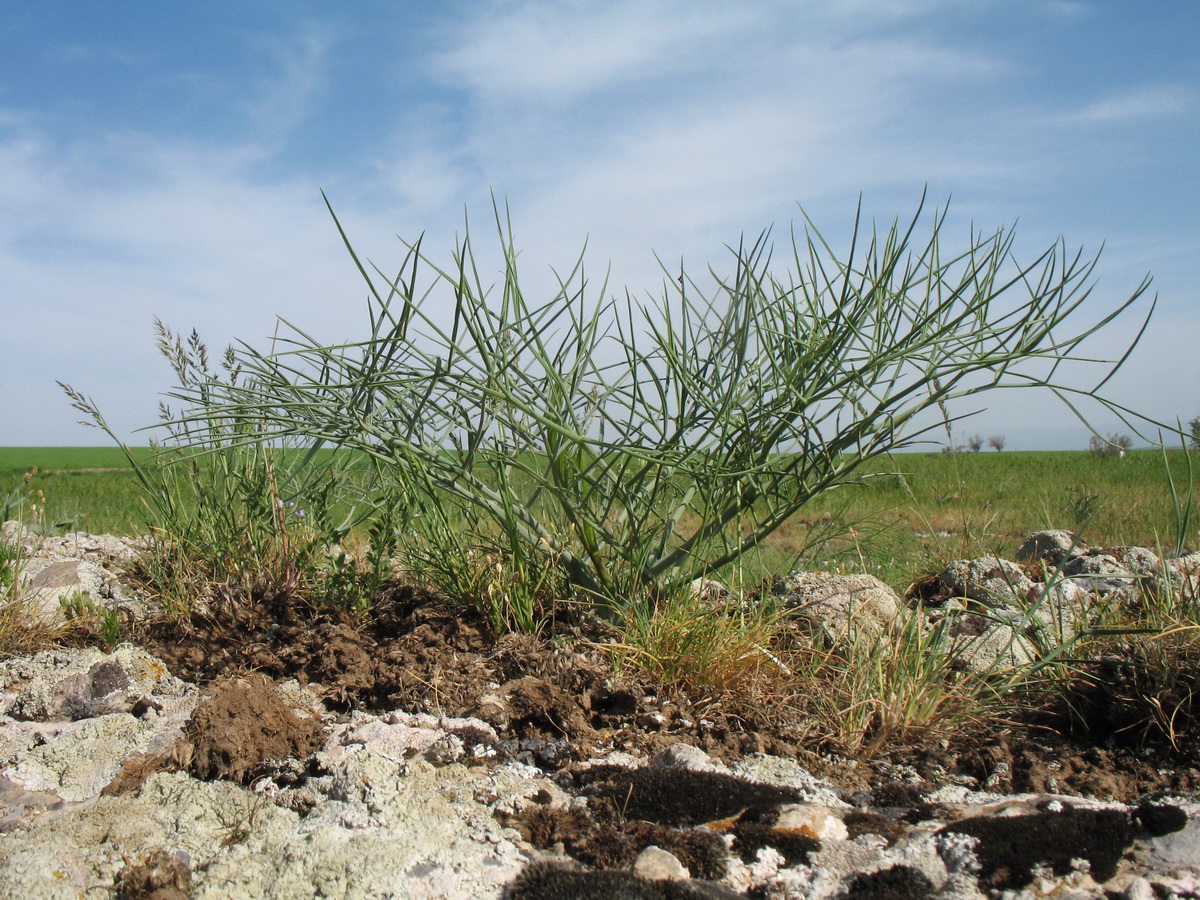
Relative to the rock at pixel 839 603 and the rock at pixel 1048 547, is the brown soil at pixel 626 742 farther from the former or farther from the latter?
the rock at pixel 1048 547

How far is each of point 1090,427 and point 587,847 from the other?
1687 millimetres

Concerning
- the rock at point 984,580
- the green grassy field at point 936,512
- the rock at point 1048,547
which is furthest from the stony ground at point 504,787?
the rock at point 1048,547

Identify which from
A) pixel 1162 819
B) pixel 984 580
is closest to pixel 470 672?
pixel 1162 819

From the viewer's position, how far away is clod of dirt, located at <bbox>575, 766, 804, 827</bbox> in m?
1.64

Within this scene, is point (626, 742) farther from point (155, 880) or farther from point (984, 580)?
point (984, 580)

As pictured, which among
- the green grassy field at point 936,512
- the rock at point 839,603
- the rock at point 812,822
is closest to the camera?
the rock at point 812,822

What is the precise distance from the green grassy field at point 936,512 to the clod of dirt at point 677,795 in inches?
38.0

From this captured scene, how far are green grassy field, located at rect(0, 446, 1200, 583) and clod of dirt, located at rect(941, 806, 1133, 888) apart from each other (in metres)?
1.00

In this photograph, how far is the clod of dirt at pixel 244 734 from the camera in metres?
1.85

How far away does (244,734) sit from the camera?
6.24 ft

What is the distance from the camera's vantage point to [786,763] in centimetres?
196

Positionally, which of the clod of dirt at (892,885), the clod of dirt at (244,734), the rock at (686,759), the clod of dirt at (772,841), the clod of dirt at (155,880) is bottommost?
the clod of dirt at (892,885)

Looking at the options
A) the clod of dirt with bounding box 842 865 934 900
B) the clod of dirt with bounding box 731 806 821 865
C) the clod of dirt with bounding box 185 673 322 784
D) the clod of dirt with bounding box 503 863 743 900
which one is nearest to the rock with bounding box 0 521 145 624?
the clod of dirt with bounding box 185 673 322 784

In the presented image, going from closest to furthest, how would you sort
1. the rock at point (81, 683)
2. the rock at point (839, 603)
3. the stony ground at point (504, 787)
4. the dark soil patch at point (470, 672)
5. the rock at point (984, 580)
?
1. the stony ground at point (504, 787)
2. the dark soil patch at point (470, 672)
3. the rock at point (81, 683)
4. the rock at point (839, 603)
5. the rock at point (984, 580)
